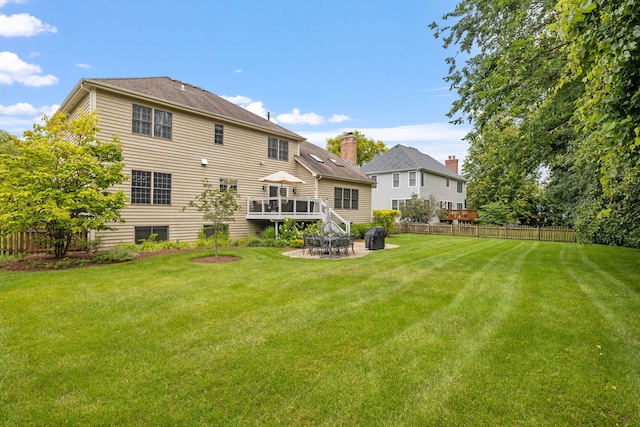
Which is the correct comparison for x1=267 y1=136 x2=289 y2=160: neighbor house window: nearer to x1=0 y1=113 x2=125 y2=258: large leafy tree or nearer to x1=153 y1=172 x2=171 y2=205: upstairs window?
x1=153 y1=172 x2=171 y2=205: upstairs window

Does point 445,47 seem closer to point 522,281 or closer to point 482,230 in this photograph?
point 522,281

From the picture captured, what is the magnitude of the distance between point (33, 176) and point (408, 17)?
49.9 ft

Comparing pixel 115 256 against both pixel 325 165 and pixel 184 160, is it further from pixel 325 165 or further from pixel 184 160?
pixel 325 165

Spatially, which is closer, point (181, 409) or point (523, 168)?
point (181, 409)

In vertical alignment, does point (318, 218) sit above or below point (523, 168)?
below

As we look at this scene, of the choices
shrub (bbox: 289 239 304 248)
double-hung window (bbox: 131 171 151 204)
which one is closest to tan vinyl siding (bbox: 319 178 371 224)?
shrub (bbox: 289 239 304 248)

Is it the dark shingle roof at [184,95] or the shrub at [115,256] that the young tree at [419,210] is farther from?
the shrub at [115,256]

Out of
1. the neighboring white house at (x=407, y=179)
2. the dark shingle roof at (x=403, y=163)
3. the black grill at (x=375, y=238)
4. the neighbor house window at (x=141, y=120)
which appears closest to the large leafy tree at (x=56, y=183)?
the neighbor house window at (x=141, y=120)

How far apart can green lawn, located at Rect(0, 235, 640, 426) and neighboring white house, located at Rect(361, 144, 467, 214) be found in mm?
21556

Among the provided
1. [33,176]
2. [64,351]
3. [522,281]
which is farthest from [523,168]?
[33,176]

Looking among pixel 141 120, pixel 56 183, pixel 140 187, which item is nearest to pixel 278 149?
pixel 141 120

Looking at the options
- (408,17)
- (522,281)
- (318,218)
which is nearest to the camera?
(522,281)

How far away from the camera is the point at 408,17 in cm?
1437

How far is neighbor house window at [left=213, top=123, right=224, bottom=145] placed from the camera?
15.2m
